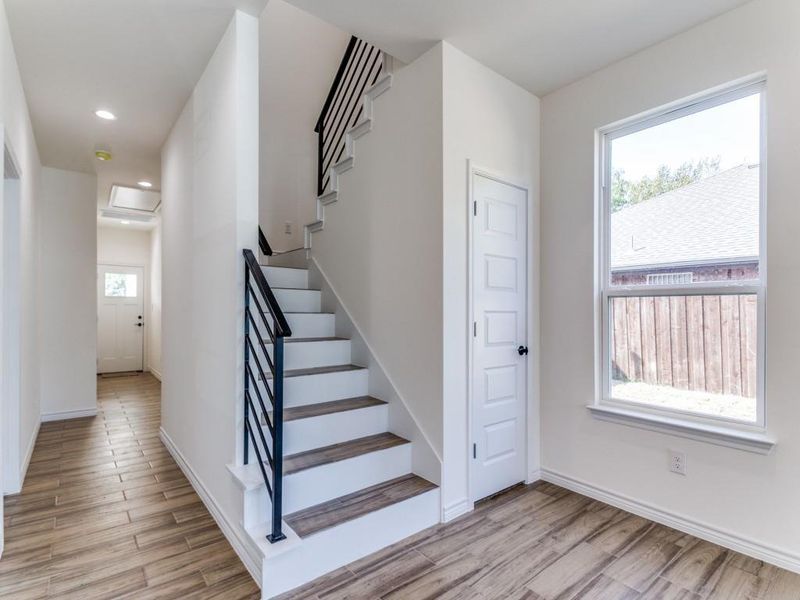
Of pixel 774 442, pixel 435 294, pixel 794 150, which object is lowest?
pixel 774 442

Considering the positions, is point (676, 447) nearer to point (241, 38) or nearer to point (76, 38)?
point (241, 38)

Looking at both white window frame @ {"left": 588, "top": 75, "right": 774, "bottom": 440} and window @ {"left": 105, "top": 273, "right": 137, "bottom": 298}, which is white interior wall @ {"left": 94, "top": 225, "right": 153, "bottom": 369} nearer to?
window @ {"left": 105, "top": 273, "right": 137, "bottom": 298}

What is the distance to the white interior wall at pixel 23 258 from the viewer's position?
220cm

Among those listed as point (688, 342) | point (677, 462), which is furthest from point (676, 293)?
point (677, 462)

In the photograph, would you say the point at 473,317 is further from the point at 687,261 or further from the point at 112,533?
the point at 112,533

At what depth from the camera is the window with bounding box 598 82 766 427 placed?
207 cm

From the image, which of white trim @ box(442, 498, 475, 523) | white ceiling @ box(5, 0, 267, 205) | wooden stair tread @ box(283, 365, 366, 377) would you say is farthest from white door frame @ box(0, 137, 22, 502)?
white trim @ box(442, 498, 475, 523)

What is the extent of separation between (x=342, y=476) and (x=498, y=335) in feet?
4.08

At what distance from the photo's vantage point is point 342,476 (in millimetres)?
2158

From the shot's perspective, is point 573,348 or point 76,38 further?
point 573,348

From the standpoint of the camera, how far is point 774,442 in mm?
1921

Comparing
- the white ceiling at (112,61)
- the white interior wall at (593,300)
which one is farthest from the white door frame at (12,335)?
the white interior wall at (593,300)

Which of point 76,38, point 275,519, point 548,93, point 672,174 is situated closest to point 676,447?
point 672,174

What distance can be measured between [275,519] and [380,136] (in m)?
2.31
